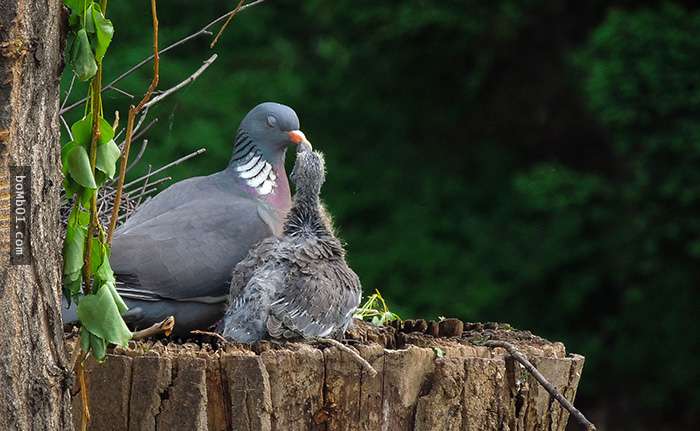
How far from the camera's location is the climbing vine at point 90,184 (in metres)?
2.36

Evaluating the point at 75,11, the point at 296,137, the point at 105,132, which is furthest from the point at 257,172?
the point at 75,11

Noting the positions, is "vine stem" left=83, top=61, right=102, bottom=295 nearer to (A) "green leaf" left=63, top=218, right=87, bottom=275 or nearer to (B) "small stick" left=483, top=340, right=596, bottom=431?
(A) "green leaf" left=63, top=218, right=87, bottom=275

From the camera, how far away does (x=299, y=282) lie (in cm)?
317

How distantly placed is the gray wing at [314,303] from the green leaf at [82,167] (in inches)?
31.9

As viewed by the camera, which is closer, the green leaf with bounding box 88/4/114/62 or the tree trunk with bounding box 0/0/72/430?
the tree trunk with bounding box 0/0/72/430

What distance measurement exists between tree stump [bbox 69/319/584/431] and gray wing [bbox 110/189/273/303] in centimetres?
68

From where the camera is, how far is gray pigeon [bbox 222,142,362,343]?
10.2ft

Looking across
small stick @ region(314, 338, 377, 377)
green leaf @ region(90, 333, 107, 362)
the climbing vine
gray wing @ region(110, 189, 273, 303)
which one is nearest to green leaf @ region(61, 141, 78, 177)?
the climbing vine

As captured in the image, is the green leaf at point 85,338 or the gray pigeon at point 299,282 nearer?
the green leaf at point 85,338

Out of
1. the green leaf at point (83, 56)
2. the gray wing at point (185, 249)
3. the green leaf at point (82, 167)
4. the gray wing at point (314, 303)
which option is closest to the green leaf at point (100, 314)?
the green leaf at point (82, 167)

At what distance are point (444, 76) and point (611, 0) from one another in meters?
1.44

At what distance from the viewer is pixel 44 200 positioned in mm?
2320

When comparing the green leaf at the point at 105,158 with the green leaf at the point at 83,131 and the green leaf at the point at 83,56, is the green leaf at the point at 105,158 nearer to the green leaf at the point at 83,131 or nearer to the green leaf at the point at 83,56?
the green leaf at the point at 83,131

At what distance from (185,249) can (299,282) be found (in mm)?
630
